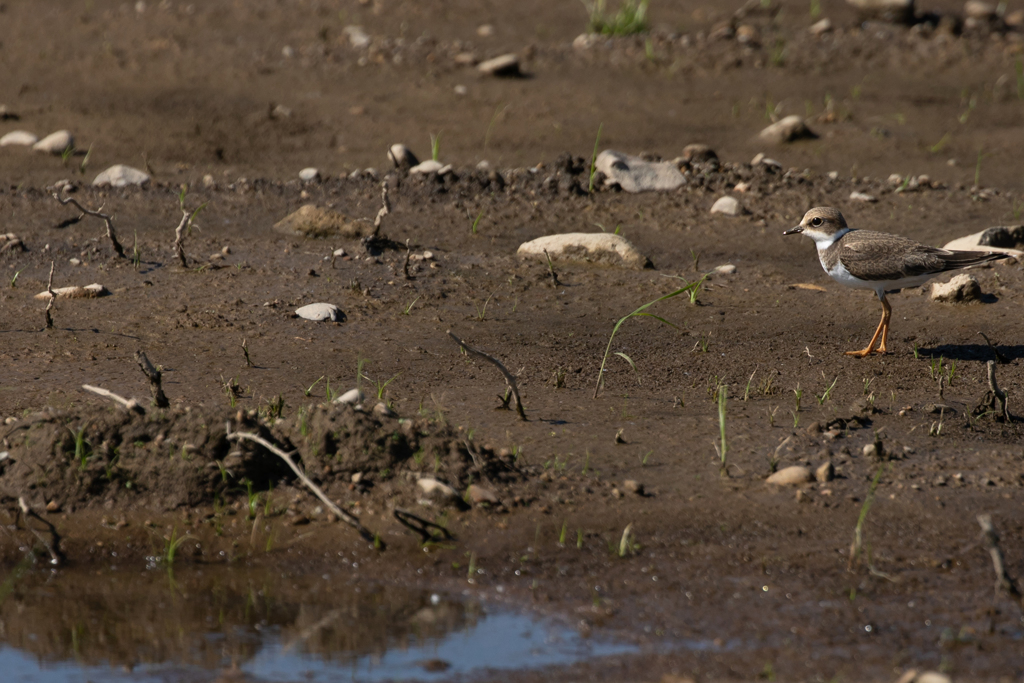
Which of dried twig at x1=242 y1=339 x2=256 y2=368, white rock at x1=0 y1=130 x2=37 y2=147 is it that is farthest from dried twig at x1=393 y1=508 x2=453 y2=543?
white rock at x1=0 y1=130 x2=37 y2=147

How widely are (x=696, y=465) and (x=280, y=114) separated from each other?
21.7 feet

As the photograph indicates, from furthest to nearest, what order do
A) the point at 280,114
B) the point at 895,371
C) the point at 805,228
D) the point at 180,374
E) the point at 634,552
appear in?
the point at 280,114 → the point at 805,228 → the point at 895,371 → the point at 180,374 → the point at 634,552

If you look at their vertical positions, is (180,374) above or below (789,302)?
above

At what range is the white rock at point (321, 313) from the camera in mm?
6101

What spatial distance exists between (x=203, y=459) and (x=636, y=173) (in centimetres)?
504

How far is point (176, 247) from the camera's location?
22.1ft

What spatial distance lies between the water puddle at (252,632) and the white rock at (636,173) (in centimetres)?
517

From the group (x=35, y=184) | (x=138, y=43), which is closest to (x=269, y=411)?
(x=35, y=184)

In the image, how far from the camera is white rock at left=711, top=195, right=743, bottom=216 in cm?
797

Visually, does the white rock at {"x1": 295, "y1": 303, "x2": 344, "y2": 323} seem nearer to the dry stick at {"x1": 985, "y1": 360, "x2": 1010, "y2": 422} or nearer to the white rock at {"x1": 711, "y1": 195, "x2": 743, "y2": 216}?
the white rock at {"x1": 711, "y1": 195, "x2": 743, "y2": 216}

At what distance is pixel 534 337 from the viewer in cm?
607

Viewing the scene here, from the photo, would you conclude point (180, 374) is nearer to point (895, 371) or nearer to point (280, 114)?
point (895, 371)

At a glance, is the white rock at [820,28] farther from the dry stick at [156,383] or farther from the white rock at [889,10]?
the dry stick at [156,383]

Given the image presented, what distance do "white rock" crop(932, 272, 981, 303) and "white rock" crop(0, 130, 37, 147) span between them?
7285mm
